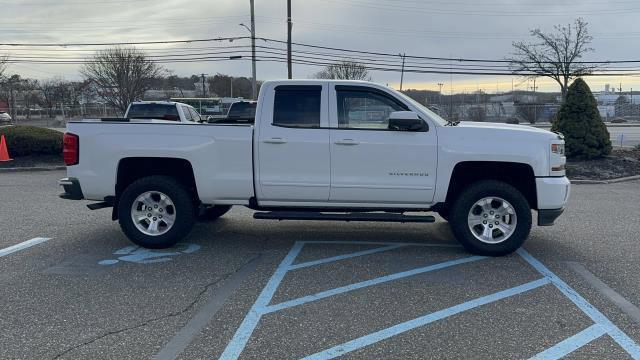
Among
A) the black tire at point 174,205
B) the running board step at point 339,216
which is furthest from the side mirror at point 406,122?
the black tire at point 174,205

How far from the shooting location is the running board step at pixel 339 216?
5.96 meters

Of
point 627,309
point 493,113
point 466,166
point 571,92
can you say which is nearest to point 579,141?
point 571,92

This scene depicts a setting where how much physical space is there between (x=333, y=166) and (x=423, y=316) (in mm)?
2228

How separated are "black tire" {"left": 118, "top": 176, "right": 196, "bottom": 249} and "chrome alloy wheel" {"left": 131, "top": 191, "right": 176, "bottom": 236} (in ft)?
0.14

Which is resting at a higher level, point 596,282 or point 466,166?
point 466,166

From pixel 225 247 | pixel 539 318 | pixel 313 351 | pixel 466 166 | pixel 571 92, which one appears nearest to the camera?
pixel 313 351

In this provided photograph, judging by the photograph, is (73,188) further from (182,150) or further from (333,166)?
(333,166)

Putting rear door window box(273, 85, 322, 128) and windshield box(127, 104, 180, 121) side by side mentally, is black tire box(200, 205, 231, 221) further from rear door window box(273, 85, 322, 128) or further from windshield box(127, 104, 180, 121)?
windshield box(127, 104, 180, 121)

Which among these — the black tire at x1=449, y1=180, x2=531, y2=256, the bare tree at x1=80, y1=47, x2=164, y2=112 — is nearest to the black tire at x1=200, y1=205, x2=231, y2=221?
the black tire at x1=449, y1=180, x2=531, y2=256

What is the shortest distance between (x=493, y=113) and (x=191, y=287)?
160 feet

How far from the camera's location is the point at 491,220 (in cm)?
596

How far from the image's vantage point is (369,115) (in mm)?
6051

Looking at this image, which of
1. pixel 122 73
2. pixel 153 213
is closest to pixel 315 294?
pixel 153 213

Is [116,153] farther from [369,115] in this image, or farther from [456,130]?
[456,130]
